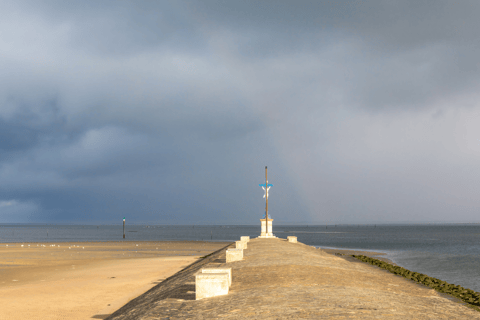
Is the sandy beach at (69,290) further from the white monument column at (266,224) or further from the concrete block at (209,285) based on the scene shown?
the white monument column at (266,224)

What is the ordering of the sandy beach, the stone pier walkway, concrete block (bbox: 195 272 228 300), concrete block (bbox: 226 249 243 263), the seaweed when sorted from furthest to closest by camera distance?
concrete block (bbox: 226 249 243 263)
the sandy beach
the seaweed
concrete block (bbox: 195 272 228 300)
the stone pier walkway

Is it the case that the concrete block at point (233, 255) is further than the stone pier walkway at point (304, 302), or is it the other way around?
the concrete block at point (233, 255)

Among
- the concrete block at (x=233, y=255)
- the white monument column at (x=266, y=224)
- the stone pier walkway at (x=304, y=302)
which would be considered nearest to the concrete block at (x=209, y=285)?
the stone pier walkway at (x=304, y=302)

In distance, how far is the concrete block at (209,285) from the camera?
33.5ft

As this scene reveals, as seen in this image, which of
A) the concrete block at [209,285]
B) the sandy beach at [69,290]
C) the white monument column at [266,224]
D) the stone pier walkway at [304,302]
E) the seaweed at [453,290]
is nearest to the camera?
the stone pier walkway at [304,302]

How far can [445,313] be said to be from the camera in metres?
9.49

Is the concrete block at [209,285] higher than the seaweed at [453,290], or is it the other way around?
the concrete block at [209,285]

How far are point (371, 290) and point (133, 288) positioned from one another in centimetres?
1516

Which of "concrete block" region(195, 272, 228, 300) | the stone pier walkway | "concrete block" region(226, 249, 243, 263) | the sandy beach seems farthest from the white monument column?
"concrete block" region(195, 272, 228, 300)

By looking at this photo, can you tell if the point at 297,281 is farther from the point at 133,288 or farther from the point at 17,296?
the point at 17,296

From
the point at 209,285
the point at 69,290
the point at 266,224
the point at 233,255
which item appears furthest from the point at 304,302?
the point at 266,224

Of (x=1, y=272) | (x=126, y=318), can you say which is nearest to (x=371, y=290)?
(x=126, y=318)

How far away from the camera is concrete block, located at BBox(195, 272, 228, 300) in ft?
33.5

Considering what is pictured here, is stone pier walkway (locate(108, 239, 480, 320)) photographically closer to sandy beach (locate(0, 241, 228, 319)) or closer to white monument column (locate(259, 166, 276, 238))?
sandy beach (locate(0, 241, 228, 319))
